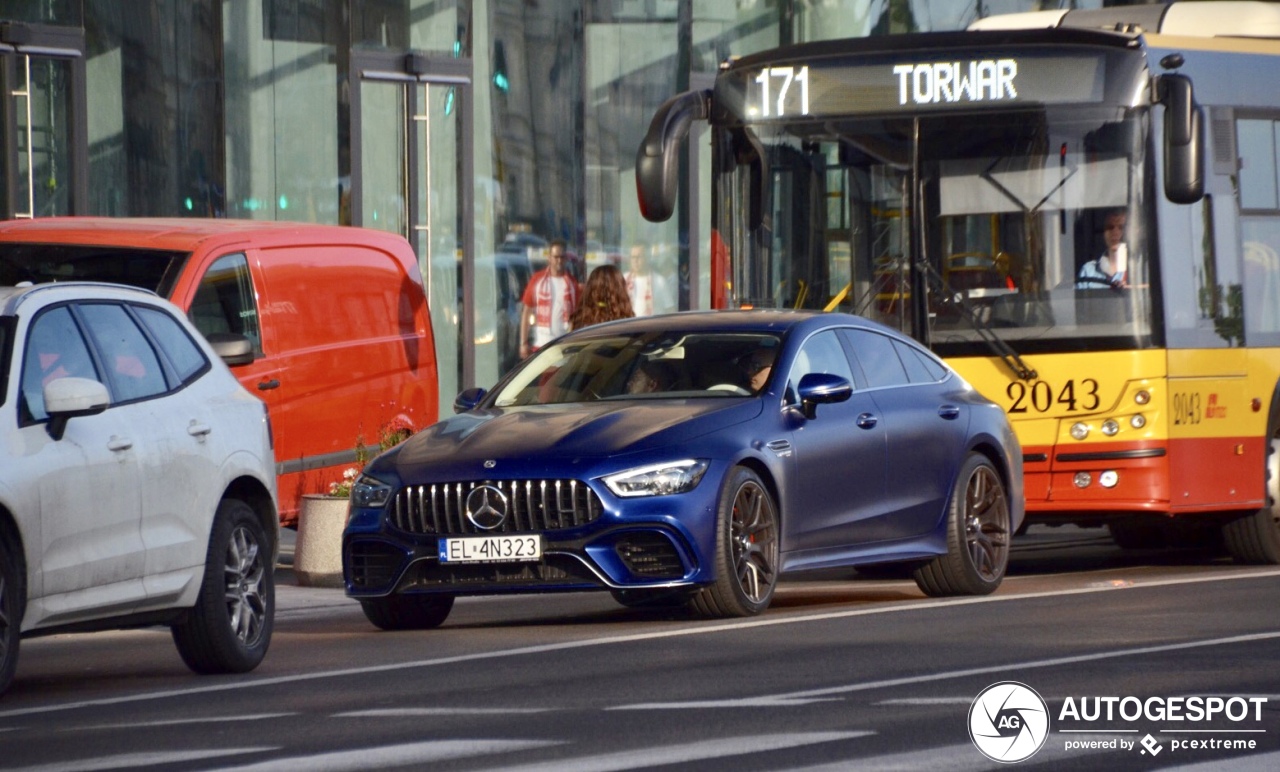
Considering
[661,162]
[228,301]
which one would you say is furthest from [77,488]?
[661,162]

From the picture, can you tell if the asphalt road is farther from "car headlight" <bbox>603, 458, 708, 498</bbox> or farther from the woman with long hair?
the woman with long hair

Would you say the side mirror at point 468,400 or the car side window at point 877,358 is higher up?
the car side window at point 877,358

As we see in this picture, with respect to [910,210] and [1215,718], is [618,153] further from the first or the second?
[1215,718]

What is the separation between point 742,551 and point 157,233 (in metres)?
5.03

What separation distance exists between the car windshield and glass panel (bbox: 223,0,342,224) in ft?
35.3

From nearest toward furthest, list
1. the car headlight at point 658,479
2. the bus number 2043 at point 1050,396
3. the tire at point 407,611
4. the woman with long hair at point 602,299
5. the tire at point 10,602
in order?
the tire at point 10,602
the car headlight at point 658,479
the tire at point 407,611
the bus number 2043 at point 1050,396
the woman with long hair at point 602,299

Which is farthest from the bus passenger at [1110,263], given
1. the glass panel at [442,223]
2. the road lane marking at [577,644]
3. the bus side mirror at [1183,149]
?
the glass panel at [442,223]

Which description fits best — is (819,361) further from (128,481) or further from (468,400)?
(128,481)

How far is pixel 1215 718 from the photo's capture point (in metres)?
8.27

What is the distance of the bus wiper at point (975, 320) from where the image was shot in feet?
52.5

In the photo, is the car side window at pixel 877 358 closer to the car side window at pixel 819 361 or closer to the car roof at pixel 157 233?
the car side window at pixel 819 361

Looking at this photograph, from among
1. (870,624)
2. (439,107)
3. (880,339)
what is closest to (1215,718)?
(870,624)

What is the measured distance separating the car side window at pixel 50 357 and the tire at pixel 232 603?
3.10ft

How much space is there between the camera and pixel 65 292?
10.3m
